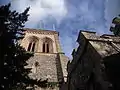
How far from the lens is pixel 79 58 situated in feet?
41.1

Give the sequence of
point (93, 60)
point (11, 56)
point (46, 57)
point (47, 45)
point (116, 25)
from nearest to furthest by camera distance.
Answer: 1. point (11, 56)
2. point (93, 60)
3. point (116, 25)
4. point (46, 57)
5. point (47, 45)

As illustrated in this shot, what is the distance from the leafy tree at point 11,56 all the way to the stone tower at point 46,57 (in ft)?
37.6

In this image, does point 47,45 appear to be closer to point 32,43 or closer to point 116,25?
point 32,43

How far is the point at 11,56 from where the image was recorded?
8812 mm

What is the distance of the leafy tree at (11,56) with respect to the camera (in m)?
8.12

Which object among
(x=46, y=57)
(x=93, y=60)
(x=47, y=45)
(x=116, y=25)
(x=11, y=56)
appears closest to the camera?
(x=11, y=56)

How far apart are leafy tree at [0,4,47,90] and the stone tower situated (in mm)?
11455

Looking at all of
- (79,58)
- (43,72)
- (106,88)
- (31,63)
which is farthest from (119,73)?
(31,63)

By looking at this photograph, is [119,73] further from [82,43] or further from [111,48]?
[82,43]

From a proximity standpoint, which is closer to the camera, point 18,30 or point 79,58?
point 18,30

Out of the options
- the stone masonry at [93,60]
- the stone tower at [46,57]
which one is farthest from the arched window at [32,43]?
the stone masonry at [93,60]

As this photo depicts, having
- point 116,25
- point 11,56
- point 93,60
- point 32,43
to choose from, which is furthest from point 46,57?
point 11,56

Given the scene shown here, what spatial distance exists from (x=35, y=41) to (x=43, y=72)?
11.4 m

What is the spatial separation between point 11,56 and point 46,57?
61.9 ft
